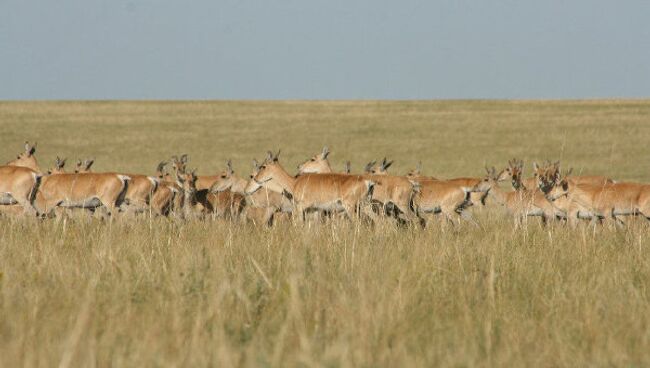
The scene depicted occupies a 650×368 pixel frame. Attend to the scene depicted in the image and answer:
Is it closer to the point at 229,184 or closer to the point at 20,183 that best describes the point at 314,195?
the point at 229,184

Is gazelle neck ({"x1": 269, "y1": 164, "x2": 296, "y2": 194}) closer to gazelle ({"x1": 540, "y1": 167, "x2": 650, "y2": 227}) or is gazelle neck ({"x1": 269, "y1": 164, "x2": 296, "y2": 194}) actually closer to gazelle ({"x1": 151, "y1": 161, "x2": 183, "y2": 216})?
gazelle ({"x1": 151, "y1": 161, "x2": 183, "y2": 216})

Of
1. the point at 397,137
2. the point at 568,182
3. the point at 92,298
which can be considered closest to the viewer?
the point at 92,298

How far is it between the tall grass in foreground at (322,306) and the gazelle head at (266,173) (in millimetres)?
8363

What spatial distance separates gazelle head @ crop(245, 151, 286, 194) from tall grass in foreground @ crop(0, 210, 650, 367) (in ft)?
27.4

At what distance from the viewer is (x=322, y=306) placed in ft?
17.2

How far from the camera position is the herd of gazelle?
14.6 meters

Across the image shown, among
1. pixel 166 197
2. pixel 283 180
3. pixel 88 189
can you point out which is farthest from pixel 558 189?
pixel 88 189

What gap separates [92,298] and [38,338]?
726 mm

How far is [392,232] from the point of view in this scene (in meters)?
9.16

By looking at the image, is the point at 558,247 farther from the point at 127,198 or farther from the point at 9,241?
the point at 127,198

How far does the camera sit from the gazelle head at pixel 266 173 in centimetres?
1617

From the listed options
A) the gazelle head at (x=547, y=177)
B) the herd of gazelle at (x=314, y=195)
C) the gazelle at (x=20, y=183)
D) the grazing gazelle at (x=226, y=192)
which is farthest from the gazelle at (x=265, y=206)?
the gazelle head at (x=547, y=177)

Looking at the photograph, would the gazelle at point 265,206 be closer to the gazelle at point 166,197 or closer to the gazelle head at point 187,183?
the gazelle head at point 187,183

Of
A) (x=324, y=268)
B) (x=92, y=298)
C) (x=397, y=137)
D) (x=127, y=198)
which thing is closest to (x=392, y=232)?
(x=324, y=268)
